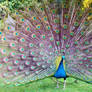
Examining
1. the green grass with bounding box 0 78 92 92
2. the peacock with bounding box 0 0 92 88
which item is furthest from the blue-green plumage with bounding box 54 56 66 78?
the green grass with bounding box 0 78 92 92

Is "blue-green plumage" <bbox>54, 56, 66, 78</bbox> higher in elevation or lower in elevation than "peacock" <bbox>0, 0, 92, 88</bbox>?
lower

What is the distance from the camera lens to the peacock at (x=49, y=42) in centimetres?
348

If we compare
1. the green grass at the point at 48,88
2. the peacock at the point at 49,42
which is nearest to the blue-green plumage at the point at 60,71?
the peacock at the point at 49,42

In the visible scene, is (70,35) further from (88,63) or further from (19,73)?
(19,73)

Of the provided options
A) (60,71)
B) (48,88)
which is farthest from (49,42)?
(48,88)

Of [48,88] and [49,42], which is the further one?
[48,88]

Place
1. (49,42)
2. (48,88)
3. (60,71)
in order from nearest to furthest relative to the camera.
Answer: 1. (60,71)
2. (49,42)
3. (48,88)

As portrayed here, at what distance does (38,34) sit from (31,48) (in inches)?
12.9

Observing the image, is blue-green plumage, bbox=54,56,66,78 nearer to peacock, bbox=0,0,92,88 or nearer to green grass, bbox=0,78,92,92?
peacock, bbox=0,0,92,88

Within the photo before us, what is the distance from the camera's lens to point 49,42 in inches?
145

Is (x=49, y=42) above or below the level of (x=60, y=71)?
above

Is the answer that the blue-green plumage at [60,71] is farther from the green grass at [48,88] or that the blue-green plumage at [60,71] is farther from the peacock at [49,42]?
the green grass at [48,88]

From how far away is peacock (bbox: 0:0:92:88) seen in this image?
137 inches

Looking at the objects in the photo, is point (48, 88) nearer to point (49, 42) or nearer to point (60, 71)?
point (60, 71)
